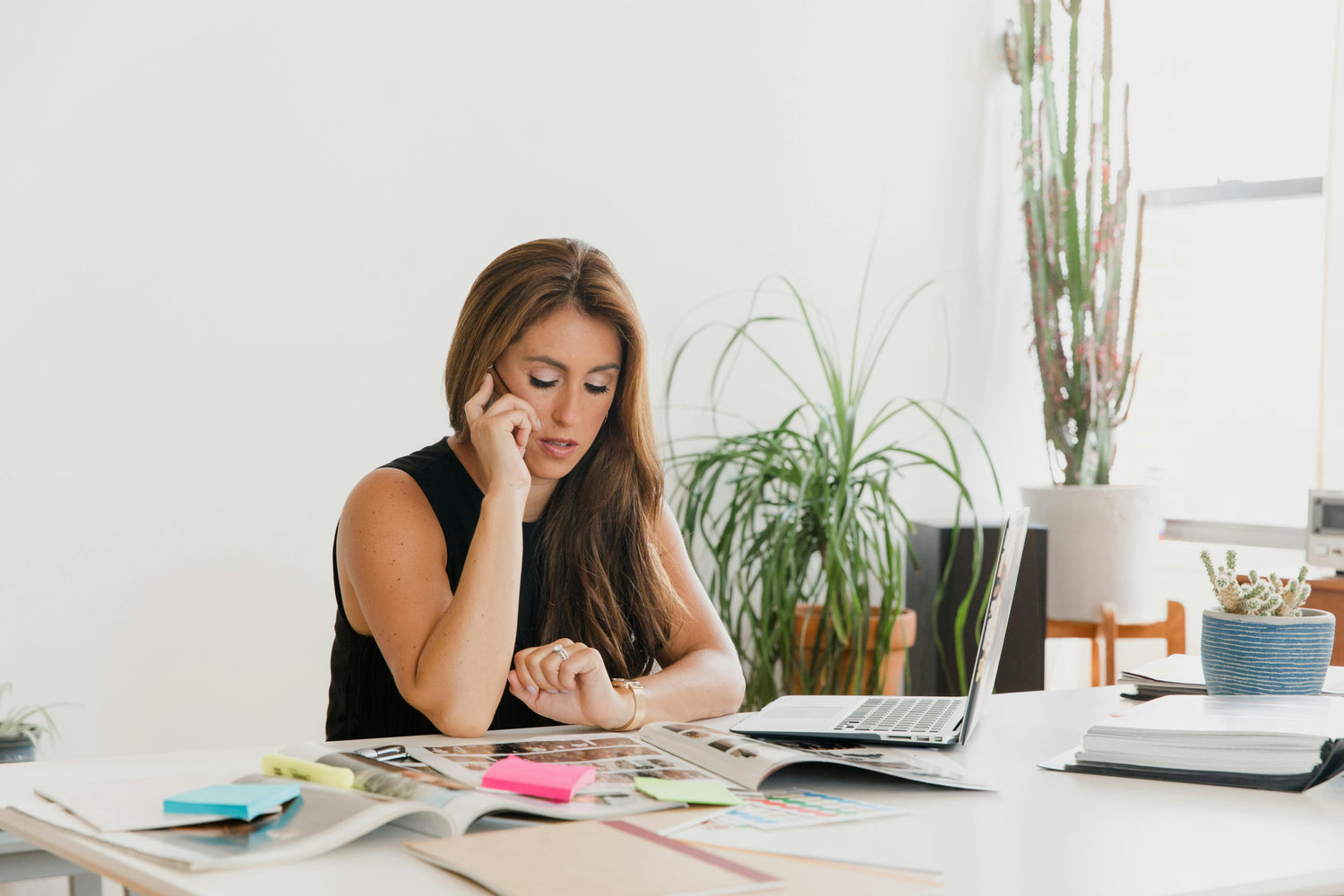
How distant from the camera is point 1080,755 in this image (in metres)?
1.30

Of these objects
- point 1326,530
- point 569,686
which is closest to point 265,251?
point 569,686

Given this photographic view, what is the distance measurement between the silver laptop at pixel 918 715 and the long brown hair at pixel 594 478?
0.38m

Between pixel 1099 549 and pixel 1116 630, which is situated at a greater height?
pixel 1099 549

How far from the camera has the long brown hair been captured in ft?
5.90

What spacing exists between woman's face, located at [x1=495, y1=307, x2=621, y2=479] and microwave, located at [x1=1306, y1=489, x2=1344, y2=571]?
207 cm

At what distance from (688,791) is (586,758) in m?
0.18

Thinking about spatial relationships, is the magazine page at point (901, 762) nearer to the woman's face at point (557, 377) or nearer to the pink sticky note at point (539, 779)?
the pink sticky note at point (539, 779)

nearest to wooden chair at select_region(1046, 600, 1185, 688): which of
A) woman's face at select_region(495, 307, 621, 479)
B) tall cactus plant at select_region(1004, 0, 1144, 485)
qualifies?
tall cactus plant at select_region(1004, 0, 1144, 485)

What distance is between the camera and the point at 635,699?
1.53 meters

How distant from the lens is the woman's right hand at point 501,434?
1671mm

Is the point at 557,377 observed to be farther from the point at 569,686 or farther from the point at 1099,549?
the point at 1099,549

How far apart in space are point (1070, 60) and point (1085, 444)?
117 centimetres

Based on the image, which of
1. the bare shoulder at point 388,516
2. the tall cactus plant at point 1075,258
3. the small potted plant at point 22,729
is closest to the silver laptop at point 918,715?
the bare shoulder at point 388,516

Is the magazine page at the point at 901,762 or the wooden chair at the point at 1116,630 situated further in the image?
the wooden chair at the point at 1116,630
